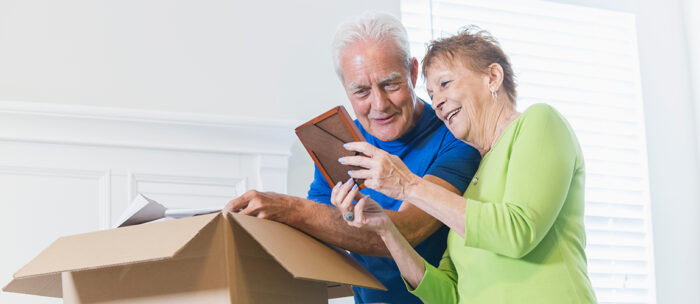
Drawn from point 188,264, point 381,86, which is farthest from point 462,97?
point 188,264

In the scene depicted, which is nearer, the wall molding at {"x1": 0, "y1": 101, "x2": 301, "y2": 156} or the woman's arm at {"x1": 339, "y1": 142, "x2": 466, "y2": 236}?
the woman's arm at {"x1": 339, "y1": 142, "x2": 466, "y2": 236}

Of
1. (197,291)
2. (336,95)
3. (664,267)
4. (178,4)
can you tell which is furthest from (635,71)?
(197,291)

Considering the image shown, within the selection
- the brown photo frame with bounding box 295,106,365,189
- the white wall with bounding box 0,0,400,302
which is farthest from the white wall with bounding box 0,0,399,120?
the brown photo frame with bounding box 295,106,365,189

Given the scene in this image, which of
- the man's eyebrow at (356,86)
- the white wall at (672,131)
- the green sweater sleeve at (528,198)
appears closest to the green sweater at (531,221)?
the green sweater sleeve at (528,198)

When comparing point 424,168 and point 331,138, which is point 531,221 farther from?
point 424,168

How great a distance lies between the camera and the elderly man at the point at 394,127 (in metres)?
1.46

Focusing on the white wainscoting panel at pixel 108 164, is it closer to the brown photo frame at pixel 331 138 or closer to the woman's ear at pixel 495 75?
the brown photo frame at pixel 331 138

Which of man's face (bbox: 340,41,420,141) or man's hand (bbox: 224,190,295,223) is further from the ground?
man's face (bbox: 340,41,420,141)

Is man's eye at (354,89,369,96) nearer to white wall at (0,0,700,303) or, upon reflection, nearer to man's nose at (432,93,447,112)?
man's nose at (432,93,447,112)

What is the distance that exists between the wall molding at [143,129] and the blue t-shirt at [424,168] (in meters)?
0.50

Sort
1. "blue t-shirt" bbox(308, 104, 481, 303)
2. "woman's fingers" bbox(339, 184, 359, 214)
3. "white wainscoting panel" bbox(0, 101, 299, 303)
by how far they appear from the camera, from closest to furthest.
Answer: "woman's fingers" bbox(339, 184, 359, 214), "blue t-shirt" bbox(308, 104, 481, 303), "white wainscoting panel" bbox(0, 101, 299, 303)

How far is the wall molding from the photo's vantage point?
1.96 meters

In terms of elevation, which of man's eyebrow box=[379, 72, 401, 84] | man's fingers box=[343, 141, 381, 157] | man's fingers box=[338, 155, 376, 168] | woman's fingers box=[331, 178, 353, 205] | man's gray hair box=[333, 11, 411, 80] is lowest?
woman's fingers box=[331, 178, 353, 205]

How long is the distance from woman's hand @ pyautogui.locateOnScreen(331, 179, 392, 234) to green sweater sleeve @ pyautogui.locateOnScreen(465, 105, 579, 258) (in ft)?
0.61
